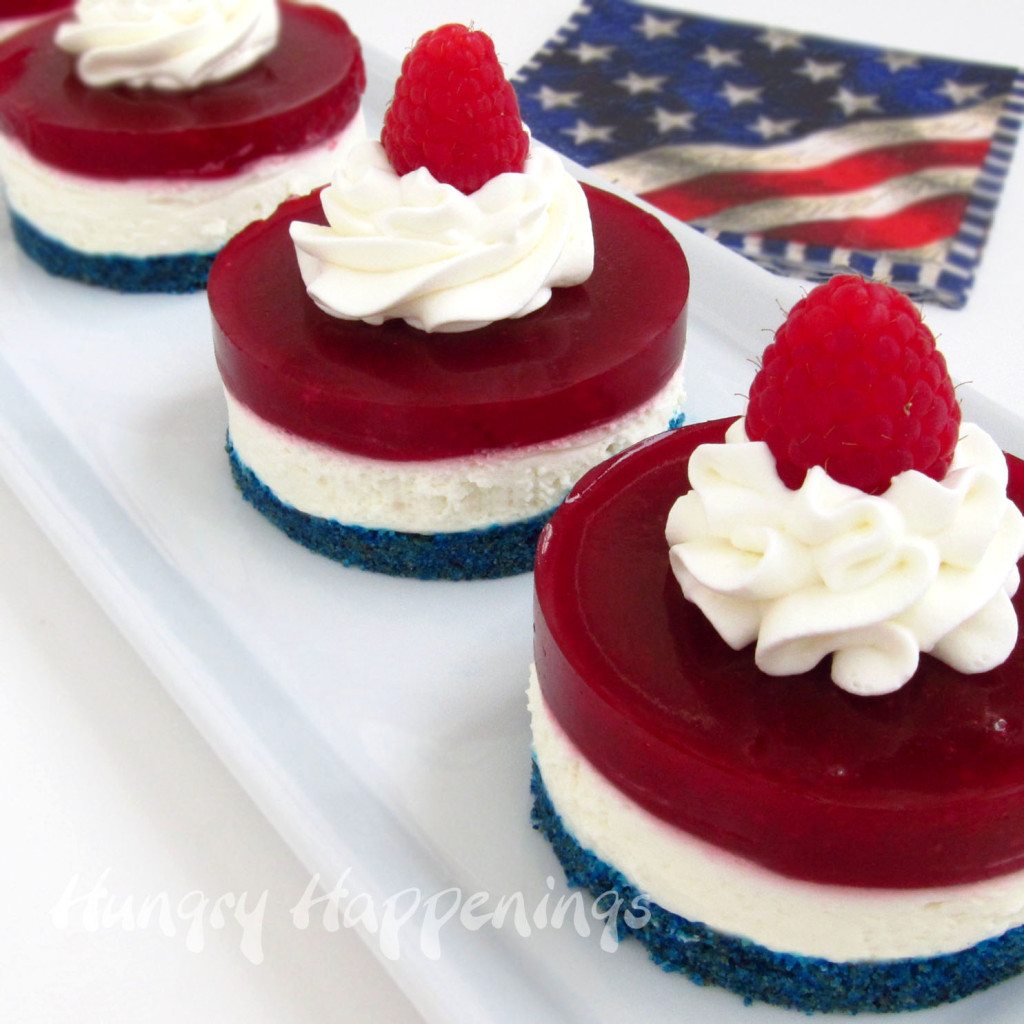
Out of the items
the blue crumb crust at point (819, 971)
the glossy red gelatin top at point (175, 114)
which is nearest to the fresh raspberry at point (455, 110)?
the glossy red gelatin top at point (175, 114)

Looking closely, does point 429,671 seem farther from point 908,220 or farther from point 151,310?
point 908,220

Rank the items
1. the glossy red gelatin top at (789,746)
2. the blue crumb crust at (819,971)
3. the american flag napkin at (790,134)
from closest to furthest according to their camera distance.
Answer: the glossy red gelatin top at (789,746) → the blue crumb crust at (819,971) → the american flag napkin at (790,134)

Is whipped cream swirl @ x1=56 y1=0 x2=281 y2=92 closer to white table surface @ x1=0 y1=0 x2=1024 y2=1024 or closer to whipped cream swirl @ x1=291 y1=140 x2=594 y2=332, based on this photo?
whipped cream swirl @ x1=291 y1=140 x2=594 y2=332

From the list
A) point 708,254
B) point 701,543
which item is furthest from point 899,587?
point 708,254

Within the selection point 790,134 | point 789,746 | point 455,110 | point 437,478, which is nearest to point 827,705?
point 789,746

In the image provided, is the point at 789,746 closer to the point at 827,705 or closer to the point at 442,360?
the point at 827,705

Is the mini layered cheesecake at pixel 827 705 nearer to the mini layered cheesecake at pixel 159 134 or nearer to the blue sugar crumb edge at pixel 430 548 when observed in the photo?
the blue sugar crumb edge at pixel 430 548

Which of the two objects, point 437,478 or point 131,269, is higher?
point 437,478
